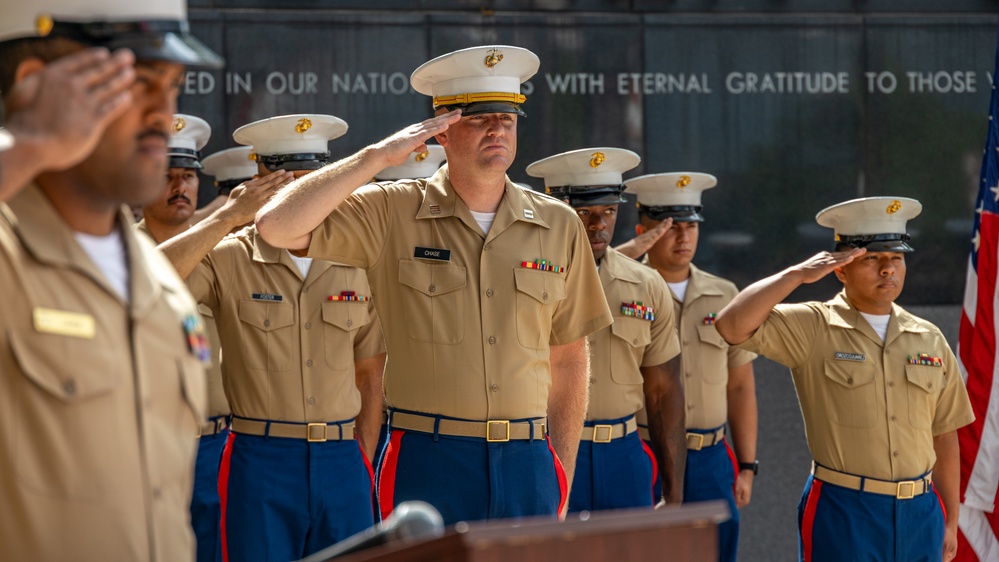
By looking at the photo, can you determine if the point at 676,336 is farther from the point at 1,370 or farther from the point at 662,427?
the point at 1,370

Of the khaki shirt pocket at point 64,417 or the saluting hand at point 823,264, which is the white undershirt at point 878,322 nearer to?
the saluting hand at point 823,264

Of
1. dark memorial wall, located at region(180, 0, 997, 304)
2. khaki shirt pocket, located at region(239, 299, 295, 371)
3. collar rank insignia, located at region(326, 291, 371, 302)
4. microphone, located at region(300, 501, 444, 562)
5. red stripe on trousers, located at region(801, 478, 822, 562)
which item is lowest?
red stripe on trousers, located at region(801, 478, 822, 562)

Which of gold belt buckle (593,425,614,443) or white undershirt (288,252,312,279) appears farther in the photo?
gold belt buckle (593,425,614,443)

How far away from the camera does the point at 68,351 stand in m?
2.29

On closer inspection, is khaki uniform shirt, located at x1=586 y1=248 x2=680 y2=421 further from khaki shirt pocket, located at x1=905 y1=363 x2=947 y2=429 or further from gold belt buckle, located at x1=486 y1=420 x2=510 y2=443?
gold belt buckle, located at x1=486 y1=420 x2=510 y2=443

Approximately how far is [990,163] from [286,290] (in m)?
3.55

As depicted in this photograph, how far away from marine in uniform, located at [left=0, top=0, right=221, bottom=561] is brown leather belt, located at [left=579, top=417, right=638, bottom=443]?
13.2 feet

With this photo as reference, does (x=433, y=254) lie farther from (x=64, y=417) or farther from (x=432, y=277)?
(x=64, y=417)

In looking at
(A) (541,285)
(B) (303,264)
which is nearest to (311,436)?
(B) (303,264)

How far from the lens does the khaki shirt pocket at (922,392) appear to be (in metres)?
6.29

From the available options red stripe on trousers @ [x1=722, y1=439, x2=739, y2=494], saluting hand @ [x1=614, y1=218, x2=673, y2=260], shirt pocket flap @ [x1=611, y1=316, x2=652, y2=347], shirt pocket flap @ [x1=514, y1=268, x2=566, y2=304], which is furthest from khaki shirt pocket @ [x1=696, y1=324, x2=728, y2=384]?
shirt pocket flap @ [x1=514, y1=268, x2=566, y2=304]

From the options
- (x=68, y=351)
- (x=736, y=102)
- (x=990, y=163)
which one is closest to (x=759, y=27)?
(x=736, y=102)

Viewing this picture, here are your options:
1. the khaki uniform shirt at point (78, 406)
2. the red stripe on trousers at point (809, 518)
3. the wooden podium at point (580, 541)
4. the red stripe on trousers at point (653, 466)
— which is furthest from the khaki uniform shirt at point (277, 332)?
the wooden podium at point (580, 541)

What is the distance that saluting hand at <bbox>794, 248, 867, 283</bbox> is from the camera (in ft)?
20.0
